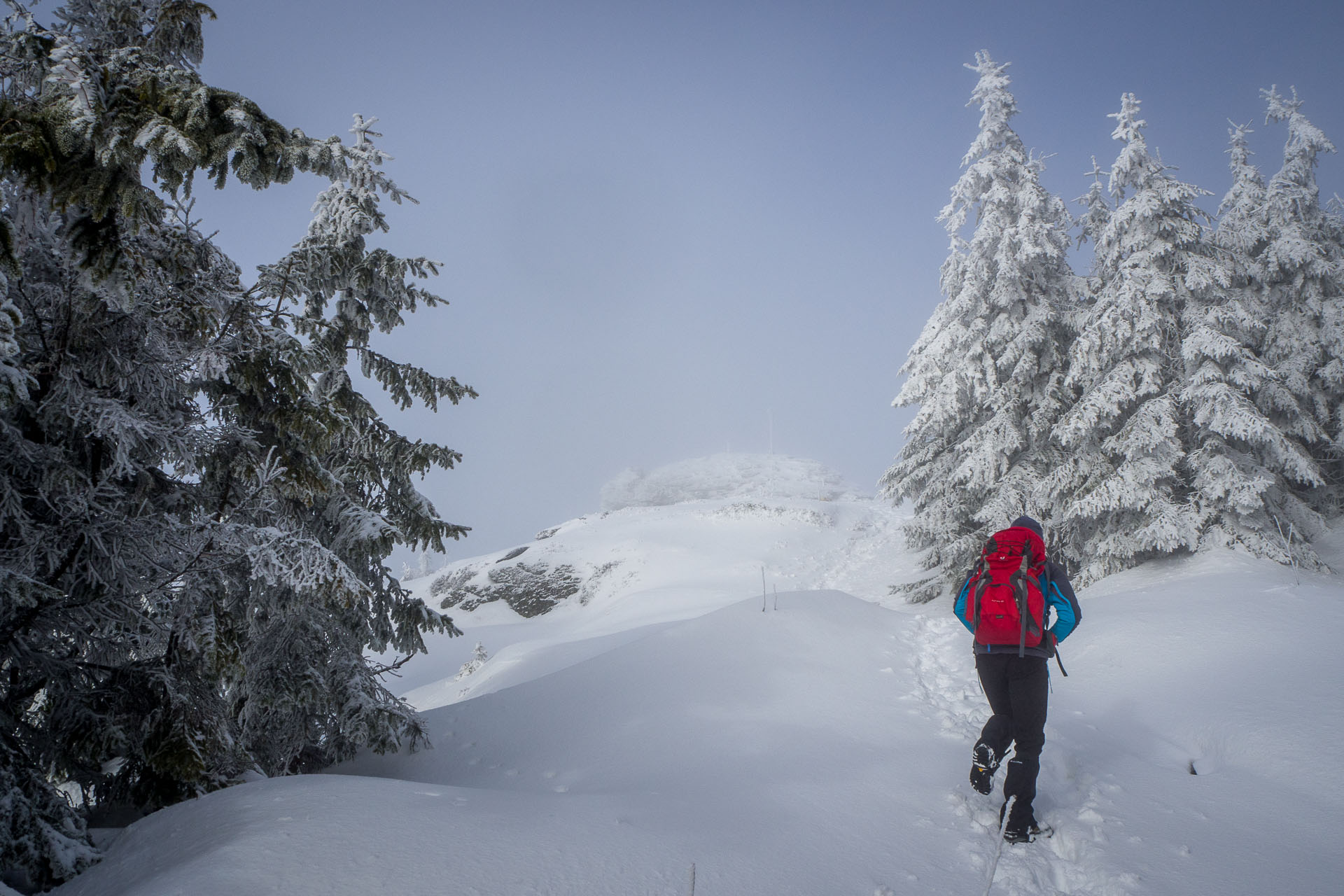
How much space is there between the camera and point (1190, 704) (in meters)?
6.21

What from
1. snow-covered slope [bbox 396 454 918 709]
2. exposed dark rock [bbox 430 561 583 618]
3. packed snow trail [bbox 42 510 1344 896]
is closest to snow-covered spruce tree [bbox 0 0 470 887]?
packed snow trail [bbox 42 510 1344 896]

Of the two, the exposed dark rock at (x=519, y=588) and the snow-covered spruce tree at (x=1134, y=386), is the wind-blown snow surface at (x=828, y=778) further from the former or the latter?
the exposed dark rock at (x=519, y=588)

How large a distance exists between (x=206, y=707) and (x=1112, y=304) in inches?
632

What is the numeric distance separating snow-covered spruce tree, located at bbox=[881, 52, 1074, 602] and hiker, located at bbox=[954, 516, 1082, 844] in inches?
379

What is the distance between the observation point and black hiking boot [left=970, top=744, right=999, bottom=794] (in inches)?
179

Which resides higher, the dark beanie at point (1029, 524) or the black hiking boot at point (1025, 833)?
the dark beanie at point (1029, 524)

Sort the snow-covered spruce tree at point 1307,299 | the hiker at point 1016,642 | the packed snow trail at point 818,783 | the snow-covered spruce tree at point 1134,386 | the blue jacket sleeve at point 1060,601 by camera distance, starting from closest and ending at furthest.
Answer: the packed snow trail at point 818,783
the hiker at point 1016,642
the blue jacket sleeve at point 1060,601
the snow-covered spruce tree at point 1134,386
the snow-covered spruce tree at point 1307,299

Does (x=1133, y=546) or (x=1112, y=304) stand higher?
(x=1112, y=304)

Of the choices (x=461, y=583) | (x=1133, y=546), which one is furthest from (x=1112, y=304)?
(x=461, y=583)

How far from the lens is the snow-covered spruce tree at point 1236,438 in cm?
1168

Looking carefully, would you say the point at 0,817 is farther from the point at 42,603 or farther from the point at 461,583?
the point at 461,583

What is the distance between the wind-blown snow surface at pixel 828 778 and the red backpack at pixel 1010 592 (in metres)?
1.28

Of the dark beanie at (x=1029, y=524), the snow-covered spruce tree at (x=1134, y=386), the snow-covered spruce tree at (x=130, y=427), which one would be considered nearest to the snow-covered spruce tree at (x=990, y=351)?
the snow-covered spruce tree at (x=1134, y=386)

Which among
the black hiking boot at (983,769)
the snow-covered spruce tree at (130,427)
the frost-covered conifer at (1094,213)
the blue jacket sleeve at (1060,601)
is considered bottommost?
the black hiking boot at (983,769)
